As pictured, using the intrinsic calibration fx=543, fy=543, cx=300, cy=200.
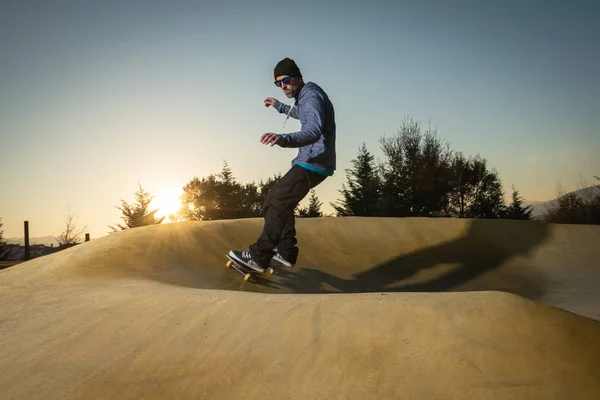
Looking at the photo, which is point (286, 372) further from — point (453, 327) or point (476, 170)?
point (476, 170)

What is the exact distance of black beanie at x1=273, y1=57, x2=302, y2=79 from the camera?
5430 millimetres

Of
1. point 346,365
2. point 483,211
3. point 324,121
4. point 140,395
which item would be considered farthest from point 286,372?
point 483,211

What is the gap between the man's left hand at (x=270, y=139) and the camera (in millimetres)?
4467

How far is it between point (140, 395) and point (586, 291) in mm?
5157

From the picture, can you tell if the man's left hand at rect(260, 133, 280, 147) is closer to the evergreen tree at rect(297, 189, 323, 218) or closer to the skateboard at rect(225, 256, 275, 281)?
the skateboard at rect(225, 256, 275, 281)

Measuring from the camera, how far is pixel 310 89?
535 centimetres

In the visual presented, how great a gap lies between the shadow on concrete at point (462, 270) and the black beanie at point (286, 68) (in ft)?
7.41

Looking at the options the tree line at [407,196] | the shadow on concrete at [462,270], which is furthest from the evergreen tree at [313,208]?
the shadow on concrete at [462,270]

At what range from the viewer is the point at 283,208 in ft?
17.6

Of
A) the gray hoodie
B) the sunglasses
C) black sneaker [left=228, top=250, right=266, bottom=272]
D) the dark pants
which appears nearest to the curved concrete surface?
black sneaker [left=228, top=250, right=266, bottom=272]

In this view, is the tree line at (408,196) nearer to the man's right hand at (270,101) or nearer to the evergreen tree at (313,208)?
the evergreen tree at (313,208)

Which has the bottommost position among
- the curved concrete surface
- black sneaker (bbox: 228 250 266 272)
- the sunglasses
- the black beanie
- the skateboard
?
the curved concrete surface

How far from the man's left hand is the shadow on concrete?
2.04 m

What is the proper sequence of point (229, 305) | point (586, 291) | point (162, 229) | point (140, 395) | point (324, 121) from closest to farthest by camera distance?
point (140, 395) < point (229, 305) < point (324, 121) < point (586, 291) < point (162, 229)
